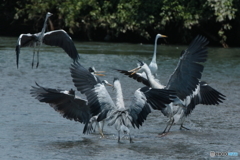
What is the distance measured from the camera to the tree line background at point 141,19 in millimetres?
22906

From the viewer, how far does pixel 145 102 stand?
22.9 ft

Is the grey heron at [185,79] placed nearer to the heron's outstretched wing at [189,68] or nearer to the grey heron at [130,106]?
the heron's outstretched wing at [189,68]

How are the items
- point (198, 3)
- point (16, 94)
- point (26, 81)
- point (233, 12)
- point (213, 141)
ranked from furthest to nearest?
1. point (198, 3)
2. point (233, 12)
3. point (26, 81)
4. point (16, 94)
5. point (213, 141)

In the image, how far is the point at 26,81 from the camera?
499 inches

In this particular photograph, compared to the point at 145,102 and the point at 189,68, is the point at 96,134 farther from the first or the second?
the point at 189,68

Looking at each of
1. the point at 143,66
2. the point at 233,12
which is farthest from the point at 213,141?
the point at 233,12

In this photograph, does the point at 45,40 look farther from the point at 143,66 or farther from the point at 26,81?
the point at 143,66

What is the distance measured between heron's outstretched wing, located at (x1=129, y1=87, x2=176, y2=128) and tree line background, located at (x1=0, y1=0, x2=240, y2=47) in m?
15.5

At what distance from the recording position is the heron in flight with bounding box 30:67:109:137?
24.5ft

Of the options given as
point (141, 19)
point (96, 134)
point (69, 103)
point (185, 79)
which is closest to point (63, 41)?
point (69, 103)

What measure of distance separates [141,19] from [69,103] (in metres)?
16.5

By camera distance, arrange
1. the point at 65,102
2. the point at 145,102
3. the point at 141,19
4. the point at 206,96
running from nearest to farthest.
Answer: the point at 145,102, the point at 65,102, the point at 206,96, the point at 141,19

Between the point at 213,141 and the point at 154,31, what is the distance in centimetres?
1740

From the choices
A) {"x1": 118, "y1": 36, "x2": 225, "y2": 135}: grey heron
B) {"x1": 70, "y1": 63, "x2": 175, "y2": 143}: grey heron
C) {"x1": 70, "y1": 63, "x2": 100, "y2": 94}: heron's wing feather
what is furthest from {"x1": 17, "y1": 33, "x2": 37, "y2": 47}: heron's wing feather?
{"x1": 70, "y1": 63, "x2": 175, "y2": 143}: grey heron
